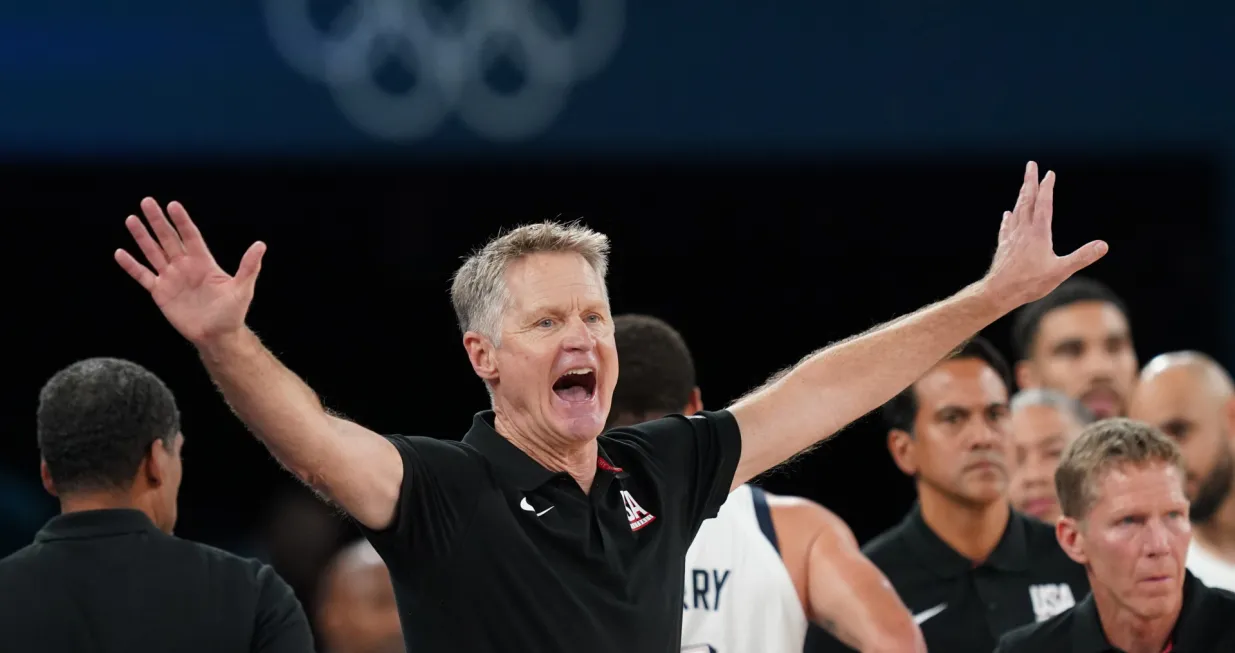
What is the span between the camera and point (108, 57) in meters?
8.38

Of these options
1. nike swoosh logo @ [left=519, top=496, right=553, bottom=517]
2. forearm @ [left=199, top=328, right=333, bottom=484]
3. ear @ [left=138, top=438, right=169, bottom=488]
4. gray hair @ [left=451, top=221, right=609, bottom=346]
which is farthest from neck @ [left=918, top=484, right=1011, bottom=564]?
forearm @ [left=199, top=328, right=333, bottom=484]

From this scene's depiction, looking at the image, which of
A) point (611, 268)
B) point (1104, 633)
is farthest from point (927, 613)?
point (611, 268)

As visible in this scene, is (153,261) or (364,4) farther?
(364,4)

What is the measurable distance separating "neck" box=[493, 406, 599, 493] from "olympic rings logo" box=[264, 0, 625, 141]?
18.3 ft

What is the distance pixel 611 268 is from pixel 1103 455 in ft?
22.8

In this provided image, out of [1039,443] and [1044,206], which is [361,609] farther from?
[1044,206]

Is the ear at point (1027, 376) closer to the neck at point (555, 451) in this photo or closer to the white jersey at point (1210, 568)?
the white jersey at point (1210, 568)

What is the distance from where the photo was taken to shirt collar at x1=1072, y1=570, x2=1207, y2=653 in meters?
3.78

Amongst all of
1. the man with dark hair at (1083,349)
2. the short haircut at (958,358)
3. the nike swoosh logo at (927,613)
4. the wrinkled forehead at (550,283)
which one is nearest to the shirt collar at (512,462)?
the wrinkled forehead at (550,283)

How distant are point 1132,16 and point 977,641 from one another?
17.6ft

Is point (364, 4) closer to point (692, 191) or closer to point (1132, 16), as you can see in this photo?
point (692, 191)

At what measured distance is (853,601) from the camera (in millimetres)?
3979

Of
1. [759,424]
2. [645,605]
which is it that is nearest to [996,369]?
[759,424]

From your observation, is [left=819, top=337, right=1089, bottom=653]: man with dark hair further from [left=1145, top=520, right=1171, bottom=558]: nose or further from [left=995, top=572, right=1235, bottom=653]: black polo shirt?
[left=1145, top=520, right=1171, bottom=558]: nose
